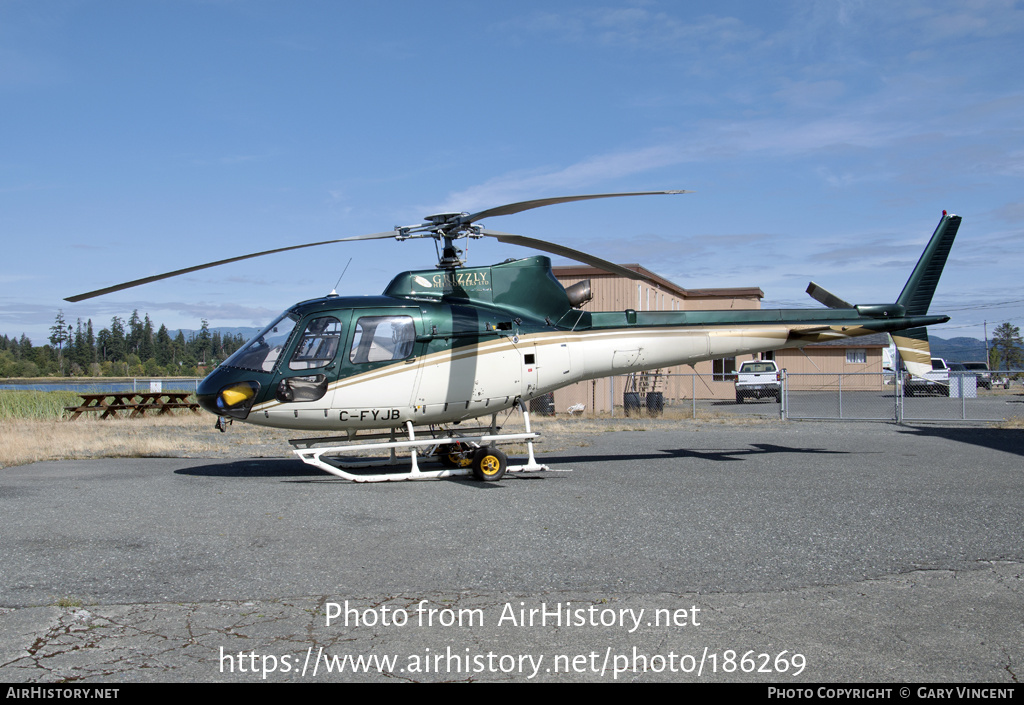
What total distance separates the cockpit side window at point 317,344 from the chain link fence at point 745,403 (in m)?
10.8

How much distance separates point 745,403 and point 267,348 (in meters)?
26.5

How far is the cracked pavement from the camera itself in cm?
395

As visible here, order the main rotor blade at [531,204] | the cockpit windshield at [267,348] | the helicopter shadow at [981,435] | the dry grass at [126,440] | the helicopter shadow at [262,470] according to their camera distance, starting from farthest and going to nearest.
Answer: the helicopter shadow at [981,435] → the dry grass at [126,440] → the helicopter shadow at [262,470] → the cockpit windshield at [267,348] → the main rotor blade at [531,204]

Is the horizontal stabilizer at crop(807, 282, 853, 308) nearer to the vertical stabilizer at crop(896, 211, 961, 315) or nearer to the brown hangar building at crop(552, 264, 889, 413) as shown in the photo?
the vertical stabilizer at crop(896, 211, 961, 315)

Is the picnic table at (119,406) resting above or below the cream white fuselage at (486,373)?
below

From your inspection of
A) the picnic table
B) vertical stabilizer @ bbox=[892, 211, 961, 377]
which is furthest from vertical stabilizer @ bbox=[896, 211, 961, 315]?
the picnic table

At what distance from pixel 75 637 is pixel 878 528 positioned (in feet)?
21.8

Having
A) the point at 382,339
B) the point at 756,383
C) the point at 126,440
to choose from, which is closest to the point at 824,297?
the point at 382,339

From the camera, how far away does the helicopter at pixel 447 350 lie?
10133 mm

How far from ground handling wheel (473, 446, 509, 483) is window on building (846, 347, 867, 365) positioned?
44699 millimetres

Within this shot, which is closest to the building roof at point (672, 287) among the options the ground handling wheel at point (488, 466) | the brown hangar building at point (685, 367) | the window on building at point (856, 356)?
the brown hangar building at point (685, 367)

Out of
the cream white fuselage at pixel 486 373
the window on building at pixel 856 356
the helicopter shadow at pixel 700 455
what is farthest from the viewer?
the window on building at pixel 856 356

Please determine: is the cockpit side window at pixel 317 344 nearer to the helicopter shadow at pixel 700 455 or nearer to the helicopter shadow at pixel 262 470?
the helicopter shadow at pixel 262 470

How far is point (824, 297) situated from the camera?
570 inches
